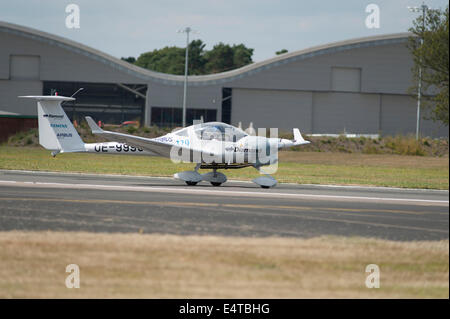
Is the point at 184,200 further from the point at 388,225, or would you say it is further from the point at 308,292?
the point at 308,292

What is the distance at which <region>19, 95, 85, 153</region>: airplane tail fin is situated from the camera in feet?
66.0

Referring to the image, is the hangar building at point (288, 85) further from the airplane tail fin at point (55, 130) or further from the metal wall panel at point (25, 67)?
the airplane tail fin at point (55, 130)

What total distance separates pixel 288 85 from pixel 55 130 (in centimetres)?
4913

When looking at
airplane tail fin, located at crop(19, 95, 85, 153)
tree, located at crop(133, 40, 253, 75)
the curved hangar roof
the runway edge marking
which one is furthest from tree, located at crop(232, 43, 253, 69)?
the runway edge marking

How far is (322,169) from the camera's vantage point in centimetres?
3019

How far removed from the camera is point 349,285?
7.18 metres

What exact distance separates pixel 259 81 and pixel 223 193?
5226 centimetres

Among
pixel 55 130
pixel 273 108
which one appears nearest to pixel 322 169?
pixel 55 130

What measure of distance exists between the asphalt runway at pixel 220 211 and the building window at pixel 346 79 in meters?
50.6

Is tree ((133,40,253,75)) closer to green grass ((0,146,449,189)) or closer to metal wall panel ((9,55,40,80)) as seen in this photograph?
metal wall panel ((9,55,40,80))

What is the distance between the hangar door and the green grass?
87.8ft

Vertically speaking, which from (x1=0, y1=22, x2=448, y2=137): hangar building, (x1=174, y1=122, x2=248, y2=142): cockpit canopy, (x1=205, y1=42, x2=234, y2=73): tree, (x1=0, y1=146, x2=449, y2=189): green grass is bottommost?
(x1=0, y1=146, x2=449, y2=189): green grass
